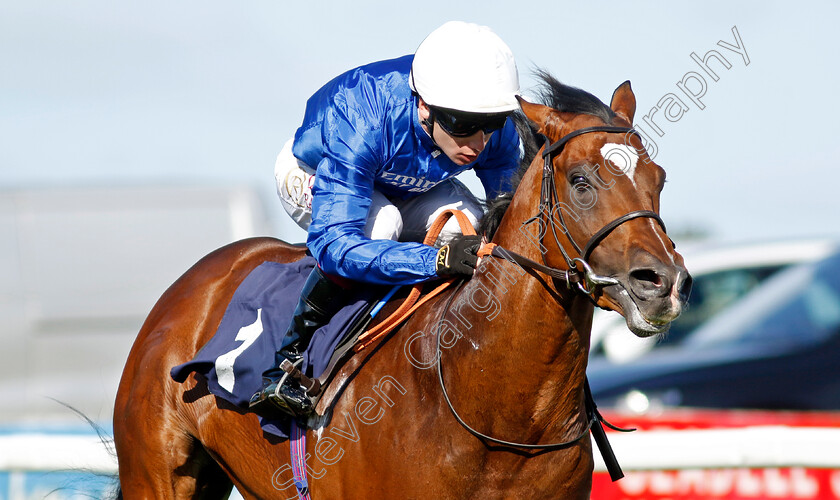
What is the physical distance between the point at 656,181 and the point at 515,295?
1.84ft

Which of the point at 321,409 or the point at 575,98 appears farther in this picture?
the point at 321,409

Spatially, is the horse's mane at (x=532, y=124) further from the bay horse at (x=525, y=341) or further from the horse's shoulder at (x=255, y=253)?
the horse's shoulder at (x=255, y=253)

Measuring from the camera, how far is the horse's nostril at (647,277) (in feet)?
8.87

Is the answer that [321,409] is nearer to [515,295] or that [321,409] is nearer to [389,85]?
[515,295]

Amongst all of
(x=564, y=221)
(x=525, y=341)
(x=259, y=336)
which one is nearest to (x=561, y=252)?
(x=564, y=221)

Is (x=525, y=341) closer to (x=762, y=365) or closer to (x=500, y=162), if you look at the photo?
(x=500, y=162)

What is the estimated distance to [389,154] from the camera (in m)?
3.59

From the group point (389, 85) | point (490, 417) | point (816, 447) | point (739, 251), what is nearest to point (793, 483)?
point (816, 447)

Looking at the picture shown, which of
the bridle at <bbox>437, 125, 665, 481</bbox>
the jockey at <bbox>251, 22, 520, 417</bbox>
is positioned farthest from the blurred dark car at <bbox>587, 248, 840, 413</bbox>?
the bridle at <bbox>437, 125, 665, 481</bbox>

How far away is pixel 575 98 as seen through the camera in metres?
3.24

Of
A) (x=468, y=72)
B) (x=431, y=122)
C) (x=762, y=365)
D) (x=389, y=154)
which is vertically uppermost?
(x=468, y=72)

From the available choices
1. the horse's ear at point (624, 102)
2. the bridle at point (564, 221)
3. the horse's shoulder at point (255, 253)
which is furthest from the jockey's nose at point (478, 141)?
the horse's shoulder at point (255, 253)

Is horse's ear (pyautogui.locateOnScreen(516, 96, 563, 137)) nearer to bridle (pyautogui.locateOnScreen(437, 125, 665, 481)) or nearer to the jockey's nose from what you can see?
bridle (pyautogui.locateOnScreen(437, 125, 665, 481))

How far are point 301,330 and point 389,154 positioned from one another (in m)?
0.72
